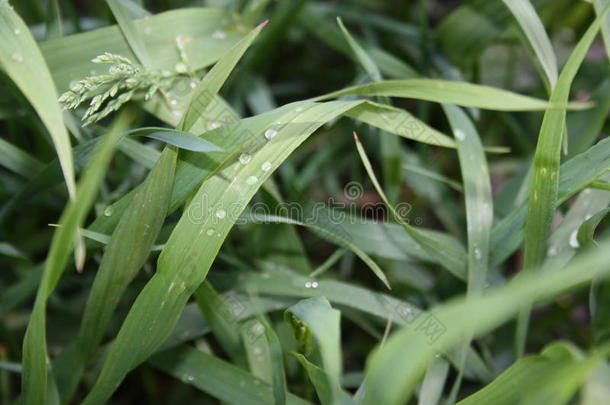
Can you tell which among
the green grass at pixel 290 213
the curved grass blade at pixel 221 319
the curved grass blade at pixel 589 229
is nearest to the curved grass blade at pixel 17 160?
the green grass at pixel 290 213

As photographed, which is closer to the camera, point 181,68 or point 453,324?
point 453,324

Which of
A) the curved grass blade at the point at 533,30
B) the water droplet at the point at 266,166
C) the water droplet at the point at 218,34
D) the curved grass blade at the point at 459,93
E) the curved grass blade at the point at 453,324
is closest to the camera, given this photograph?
the curved grass blade at the point at 453,324

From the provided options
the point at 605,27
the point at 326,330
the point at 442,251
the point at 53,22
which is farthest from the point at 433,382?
the point at 53,22

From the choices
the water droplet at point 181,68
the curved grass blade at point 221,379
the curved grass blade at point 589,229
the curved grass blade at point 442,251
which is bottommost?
the curved grass blade at point 221,379

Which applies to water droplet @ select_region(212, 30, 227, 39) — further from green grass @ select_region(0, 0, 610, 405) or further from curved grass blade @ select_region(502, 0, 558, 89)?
curved grass blade @ select_region(502, 0, 558, 89)

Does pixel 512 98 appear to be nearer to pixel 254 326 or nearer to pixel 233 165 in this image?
pixel 233 165

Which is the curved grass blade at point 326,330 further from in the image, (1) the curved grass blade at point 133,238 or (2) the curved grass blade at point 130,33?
(2) the curved grass blade at point 130,33

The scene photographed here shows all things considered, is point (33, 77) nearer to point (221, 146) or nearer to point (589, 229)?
point (221, 146)

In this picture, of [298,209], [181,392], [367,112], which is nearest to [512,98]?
[367,112]
